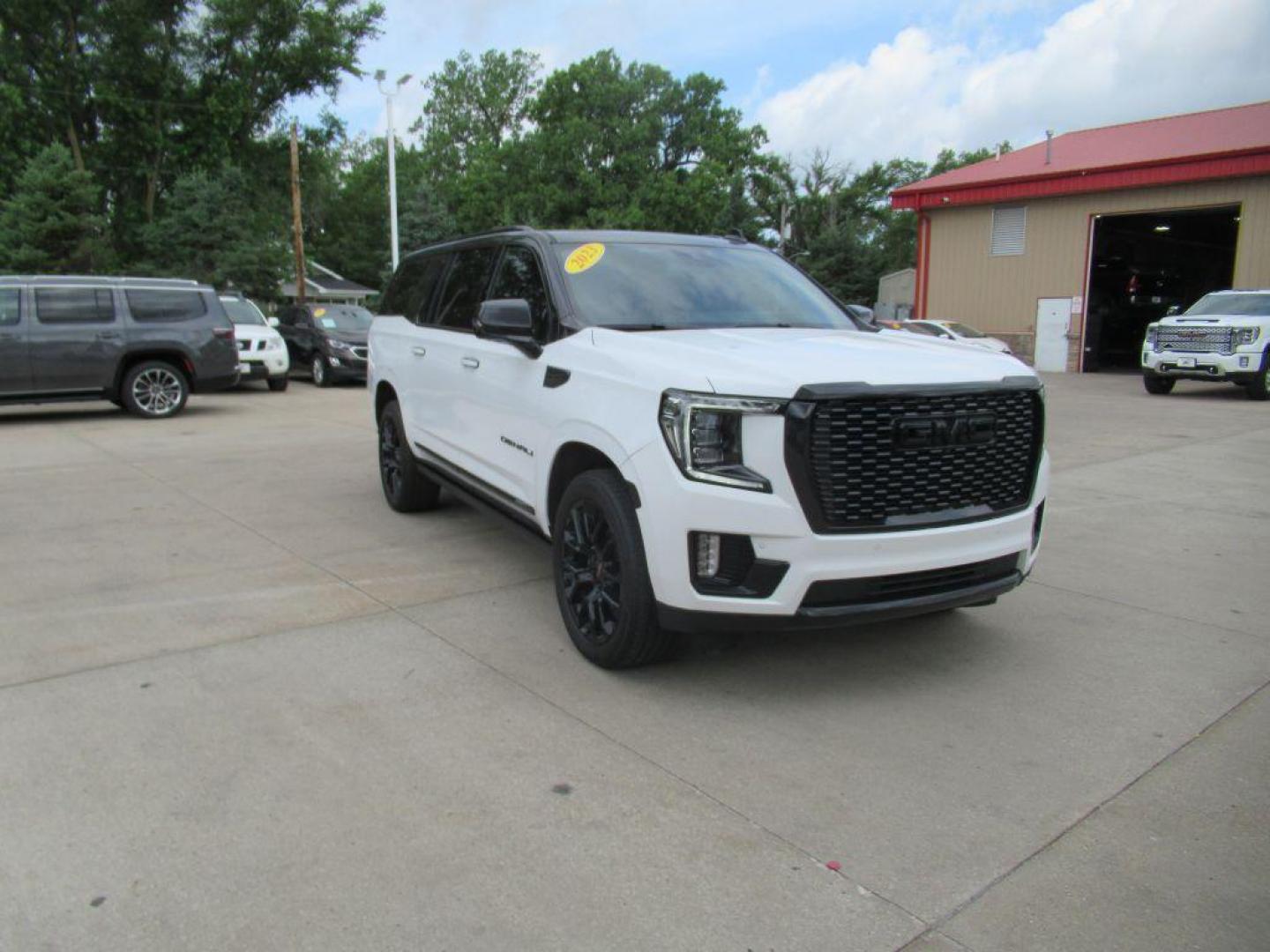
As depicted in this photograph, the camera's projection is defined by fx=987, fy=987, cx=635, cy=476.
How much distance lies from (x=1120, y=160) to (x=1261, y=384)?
1009 cm

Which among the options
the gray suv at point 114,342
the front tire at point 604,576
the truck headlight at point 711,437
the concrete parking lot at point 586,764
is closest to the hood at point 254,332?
the gray suv at point 114,342

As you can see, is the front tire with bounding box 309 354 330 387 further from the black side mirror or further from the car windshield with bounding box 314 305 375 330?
the black side mirror

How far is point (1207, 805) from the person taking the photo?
3137 mm

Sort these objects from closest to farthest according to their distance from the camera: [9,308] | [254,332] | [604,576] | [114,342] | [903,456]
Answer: [903,456] → [604,576] → [9,308] → [114,342] → [254,332]

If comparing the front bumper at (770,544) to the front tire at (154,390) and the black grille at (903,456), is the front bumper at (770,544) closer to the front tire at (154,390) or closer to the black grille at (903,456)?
the black grille at (903,456)

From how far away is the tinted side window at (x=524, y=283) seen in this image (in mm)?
4848

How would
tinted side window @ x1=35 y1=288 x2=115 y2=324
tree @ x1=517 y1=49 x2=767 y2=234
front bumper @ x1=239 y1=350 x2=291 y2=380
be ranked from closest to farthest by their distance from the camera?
1. tinted side window @ x1=35 y1=288 x2=115 y2=324
2. front bumper @ x1=239 y1=350 x2=291 y2=380
3. tree @ x1=517 y1=49 x2=767 y2=234

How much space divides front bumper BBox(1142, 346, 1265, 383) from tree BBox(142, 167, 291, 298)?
2840 centimetres

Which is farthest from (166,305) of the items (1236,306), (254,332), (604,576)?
(1236,306)

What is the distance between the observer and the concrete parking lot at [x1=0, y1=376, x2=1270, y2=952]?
2570 millimetres

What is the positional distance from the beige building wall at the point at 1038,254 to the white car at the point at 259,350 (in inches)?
786

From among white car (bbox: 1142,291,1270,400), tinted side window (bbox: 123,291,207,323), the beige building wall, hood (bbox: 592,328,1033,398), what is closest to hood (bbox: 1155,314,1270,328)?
white car (bbox: 1142,291,1270,400)

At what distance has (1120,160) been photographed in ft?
81.9

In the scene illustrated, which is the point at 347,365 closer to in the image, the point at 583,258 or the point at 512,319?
the point at 583,258
